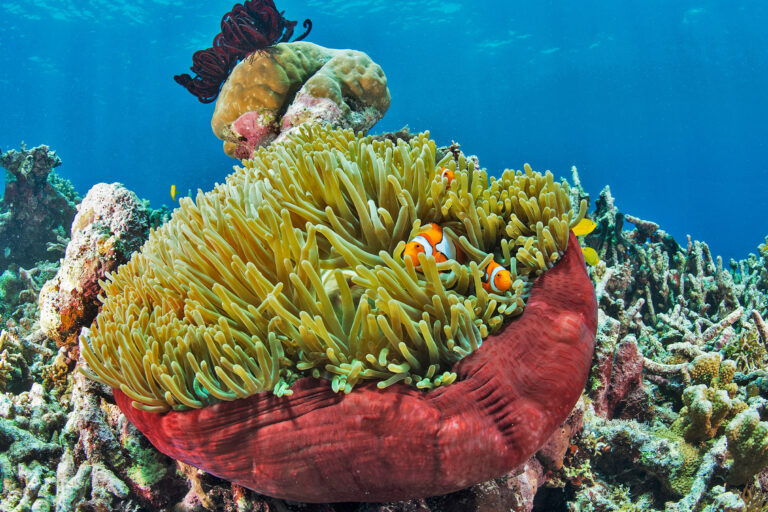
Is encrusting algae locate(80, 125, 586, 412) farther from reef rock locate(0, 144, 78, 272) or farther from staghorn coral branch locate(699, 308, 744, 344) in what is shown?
reef rock locate(0, 144, 78, 272)

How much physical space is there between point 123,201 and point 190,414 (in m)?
2.17

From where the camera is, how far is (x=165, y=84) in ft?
138

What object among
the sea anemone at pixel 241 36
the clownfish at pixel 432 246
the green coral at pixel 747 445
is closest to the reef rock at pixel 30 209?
the sea anemone at pixel 241 36

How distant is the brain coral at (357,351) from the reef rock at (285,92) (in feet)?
8.87

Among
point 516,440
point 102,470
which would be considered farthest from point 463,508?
point 102,470

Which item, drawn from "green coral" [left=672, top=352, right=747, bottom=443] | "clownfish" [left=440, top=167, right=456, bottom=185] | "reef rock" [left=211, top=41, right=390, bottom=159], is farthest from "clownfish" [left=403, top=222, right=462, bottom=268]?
"reef rock" [left=211, top=41, right=390, bottom=159]

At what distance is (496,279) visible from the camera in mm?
1329

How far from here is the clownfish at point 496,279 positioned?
4.34 feet

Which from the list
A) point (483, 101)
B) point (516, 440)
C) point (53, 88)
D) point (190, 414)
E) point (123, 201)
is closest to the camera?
point (516, 440)

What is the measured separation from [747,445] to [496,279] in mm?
1577

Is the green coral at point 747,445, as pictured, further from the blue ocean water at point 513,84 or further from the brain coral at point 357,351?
the blue ocean water at point 513,84

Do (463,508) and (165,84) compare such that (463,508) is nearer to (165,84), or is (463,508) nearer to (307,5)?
(307,5)

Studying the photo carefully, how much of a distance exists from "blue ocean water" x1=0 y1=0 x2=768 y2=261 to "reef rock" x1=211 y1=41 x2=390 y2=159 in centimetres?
2832

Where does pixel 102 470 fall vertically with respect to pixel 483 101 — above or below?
below
